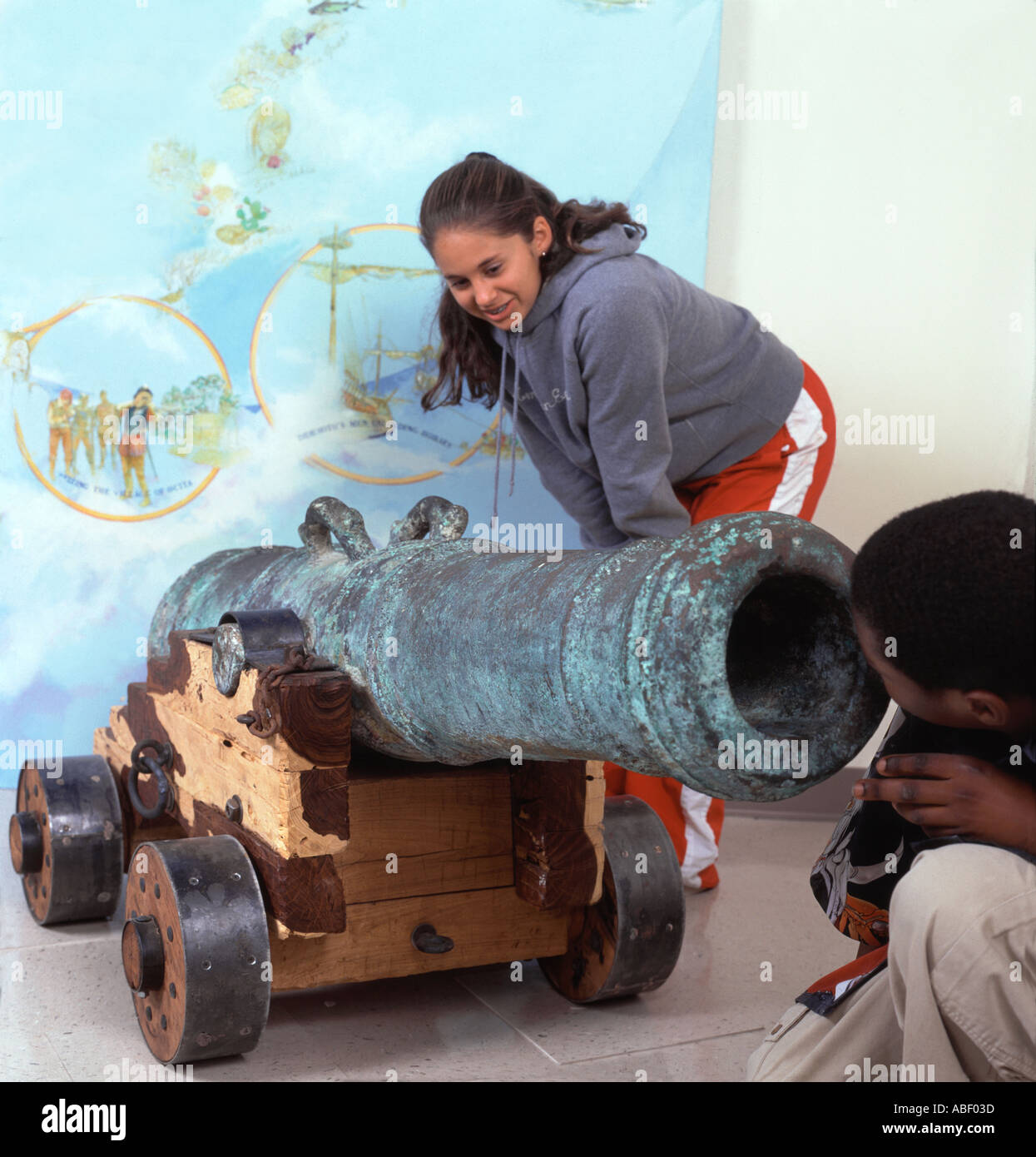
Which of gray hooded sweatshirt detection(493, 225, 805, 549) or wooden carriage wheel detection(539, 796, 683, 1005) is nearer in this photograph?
wooden carriage wheel detection(539, 796, 683, 1005)

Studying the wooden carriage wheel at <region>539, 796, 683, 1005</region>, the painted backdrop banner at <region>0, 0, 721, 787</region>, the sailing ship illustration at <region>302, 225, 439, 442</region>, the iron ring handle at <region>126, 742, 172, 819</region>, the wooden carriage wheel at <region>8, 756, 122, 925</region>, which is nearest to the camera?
the wooden carriage wheel at <region>539, 796, 683, 1005</region>

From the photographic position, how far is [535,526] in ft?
12.3

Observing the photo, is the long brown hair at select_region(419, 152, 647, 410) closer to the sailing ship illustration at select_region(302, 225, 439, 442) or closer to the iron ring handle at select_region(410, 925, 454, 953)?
the sailing ship illustration at select_region(302, 225, 439, 442)

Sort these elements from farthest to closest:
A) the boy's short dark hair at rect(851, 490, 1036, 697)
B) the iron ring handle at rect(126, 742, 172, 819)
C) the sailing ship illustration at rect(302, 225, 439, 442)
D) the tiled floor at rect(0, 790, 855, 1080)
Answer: the sailing ship illustration at rect(302, 225, 439, 442), the iron ring handle at rect(126, 742, 172, 819), the tiled floor at rect(0, 790, 855, 1080), the boy's short dark hair at rect(851, 490, 1036, 697)

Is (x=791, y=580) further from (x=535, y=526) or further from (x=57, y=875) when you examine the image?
(x=535, y=526)

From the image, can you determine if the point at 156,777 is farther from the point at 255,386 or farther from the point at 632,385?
the point at 255,386

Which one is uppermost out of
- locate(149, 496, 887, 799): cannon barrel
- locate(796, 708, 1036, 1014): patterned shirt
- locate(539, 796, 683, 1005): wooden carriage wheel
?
locate(149, 496, 887, 799): cannon barrel

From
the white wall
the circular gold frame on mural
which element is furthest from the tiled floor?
the white wall

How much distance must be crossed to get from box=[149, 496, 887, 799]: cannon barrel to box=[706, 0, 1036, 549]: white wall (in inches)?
87.9

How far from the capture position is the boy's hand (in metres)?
1.41

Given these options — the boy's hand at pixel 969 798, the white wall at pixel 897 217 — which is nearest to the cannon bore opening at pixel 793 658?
the boy's hand at pixel 969 798

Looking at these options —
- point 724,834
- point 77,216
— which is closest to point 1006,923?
point 724,834

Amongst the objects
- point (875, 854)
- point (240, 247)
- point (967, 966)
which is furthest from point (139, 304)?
point (967, 966)

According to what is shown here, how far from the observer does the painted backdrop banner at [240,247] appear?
348cm
